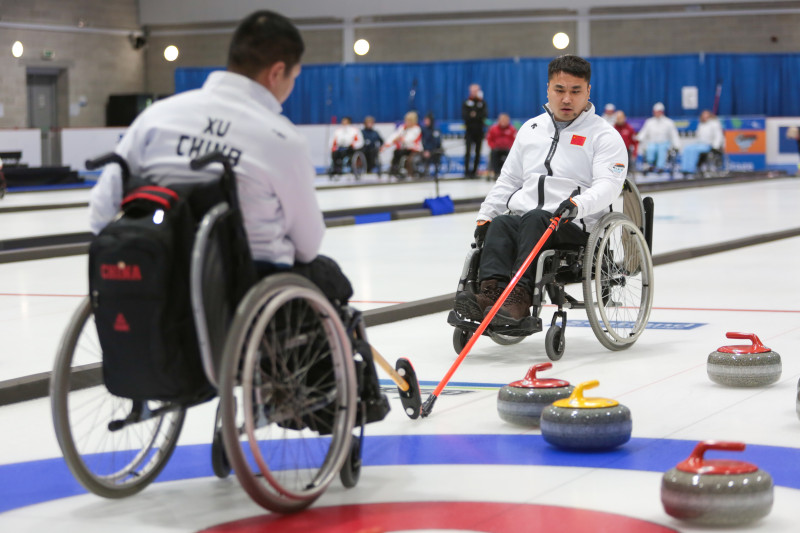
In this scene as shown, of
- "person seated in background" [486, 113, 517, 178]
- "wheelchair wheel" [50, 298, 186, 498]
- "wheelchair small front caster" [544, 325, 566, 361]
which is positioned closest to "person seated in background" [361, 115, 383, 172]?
"person seated in background" [486, 113, 517, 178]

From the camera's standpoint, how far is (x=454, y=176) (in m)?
24.9

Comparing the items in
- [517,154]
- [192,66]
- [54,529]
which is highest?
[192,66]

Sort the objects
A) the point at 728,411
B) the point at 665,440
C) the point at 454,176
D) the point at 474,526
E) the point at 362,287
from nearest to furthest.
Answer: the point at 474,526
the point at 665,440
the point at 728,411
the point at 362,287
the point at 454,176

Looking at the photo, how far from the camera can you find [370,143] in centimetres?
2323

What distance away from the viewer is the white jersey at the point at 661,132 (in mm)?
22906

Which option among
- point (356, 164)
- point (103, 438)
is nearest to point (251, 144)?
point (103, 438)

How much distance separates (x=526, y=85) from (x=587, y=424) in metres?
23.4

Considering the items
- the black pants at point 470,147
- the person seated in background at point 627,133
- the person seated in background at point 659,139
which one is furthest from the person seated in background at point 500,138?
the person seated in background at point 659,139

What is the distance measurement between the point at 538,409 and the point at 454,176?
2165 cm

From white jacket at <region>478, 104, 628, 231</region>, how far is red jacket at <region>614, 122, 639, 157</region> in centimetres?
1657

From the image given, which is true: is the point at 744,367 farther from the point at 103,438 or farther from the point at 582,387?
the point at 103,438

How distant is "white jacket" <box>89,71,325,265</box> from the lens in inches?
102

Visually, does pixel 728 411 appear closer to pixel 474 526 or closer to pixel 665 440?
pixel 665 440

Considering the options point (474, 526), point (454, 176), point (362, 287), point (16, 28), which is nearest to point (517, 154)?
point (362, 287)
